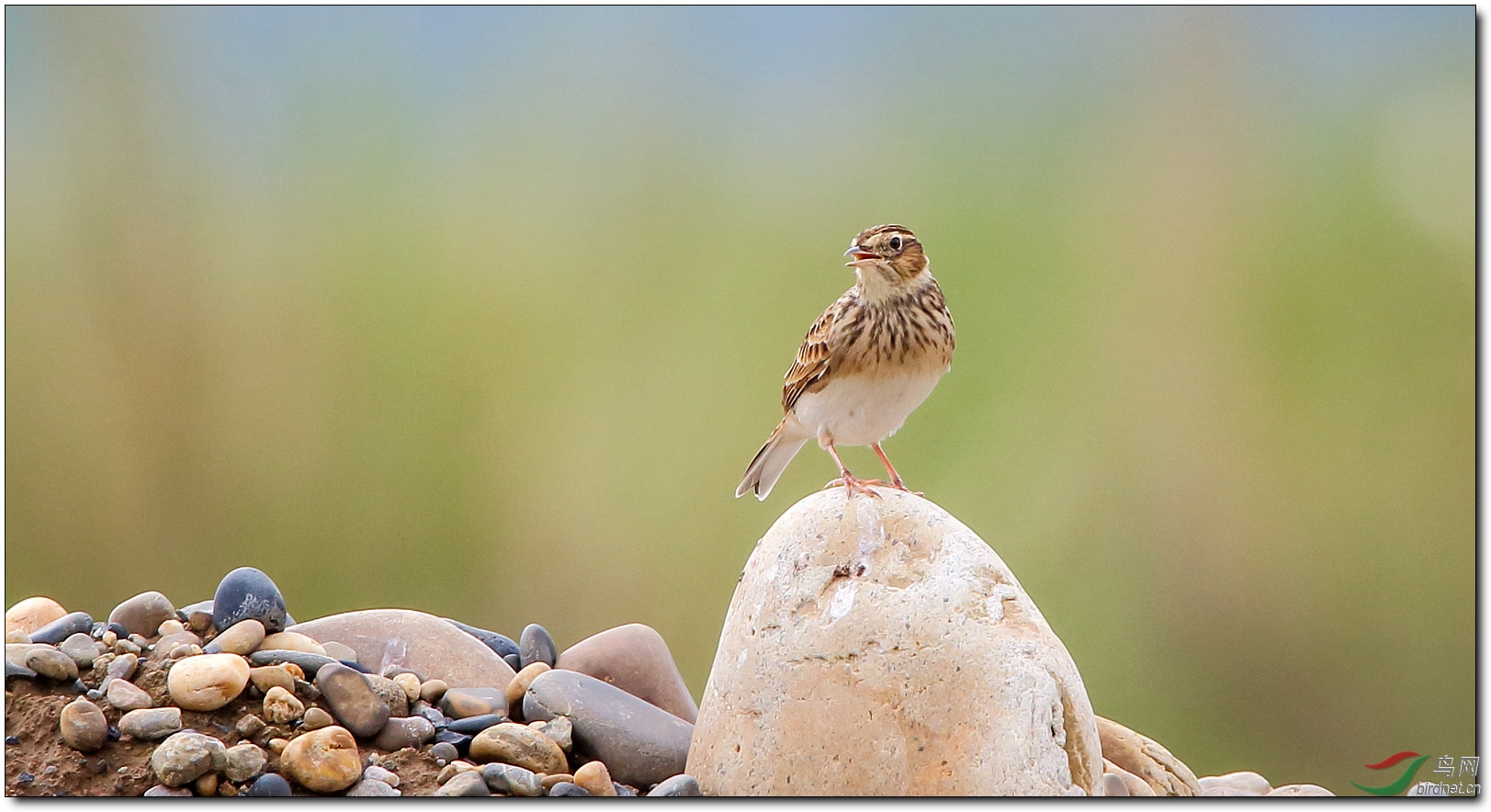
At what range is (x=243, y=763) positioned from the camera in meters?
3.27

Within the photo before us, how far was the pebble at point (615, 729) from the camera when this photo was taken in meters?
3.51

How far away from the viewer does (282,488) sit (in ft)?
15.4

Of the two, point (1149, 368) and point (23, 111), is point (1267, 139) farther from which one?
point (23, 111)

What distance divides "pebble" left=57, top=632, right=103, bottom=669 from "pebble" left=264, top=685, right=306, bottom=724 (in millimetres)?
585

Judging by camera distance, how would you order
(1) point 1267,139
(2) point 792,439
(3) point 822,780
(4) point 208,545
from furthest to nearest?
1. (4) point 208,545
2. (1) point 1267,139
3. (2) point 792,439
4. (3) point 822,780

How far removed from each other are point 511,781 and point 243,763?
28.1 inches

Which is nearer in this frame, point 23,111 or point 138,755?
point 138,755

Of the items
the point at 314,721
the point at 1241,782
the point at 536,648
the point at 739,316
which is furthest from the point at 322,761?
the point at 1241,782

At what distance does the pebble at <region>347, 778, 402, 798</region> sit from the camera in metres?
3.34

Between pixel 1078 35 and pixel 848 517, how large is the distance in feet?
6.39

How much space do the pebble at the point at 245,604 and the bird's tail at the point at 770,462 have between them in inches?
58.0

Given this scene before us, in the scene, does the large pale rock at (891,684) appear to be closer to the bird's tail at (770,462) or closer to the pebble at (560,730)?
the pebble at (560,730)

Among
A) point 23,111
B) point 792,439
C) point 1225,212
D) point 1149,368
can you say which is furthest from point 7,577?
point 1225,212

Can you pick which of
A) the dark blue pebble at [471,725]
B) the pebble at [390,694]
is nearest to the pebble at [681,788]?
the dark blue pebble at [471,725]
